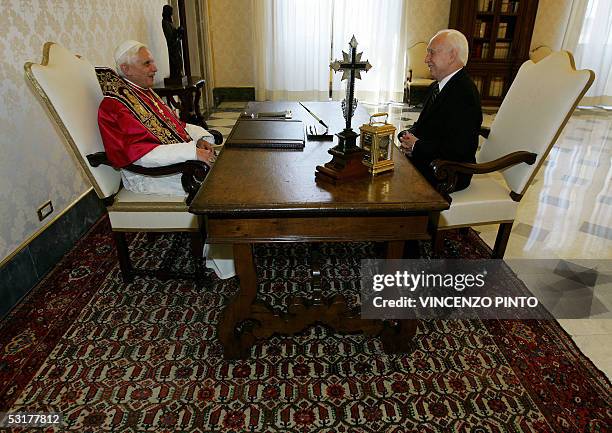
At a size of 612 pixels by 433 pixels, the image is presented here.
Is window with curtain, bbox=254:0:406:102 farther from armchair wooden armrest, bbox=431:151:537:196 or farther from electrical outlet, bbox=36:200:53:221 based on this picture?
armchair wooden armrest, bbox=431:151:537:196

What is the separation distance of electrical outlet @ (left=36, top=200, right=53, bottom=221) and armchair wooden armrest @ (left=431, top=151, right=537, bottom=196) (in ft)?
7.12

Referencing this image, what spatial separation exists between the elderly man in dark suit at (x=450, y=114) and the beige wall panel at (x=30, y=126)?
2049 mm

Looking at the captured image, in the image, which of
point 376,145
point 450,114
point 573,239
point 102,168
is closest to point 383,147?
point 376,145

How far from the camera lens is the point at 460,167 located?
2023mm

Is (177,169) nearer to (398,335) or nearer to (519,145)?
(398,335)

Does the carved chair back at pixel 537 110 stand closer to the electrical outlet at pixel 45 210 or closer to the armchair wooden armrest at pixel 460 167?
the armchair wooden armrest at pixel 460 167

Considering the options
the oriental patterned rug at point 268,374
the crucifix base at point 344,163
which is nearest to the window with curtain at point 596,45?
the oriental patterned rug at point 268,374

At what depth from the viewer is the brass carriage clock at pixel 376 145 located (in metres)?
1.66

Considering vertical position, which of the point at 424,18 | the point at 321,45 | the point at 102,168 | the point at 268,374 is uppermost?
the point at 424,18

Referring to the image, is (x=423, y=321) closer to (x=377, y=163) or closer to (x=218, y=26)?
(x=377, y=163)

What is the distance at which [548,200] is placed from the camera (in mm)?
3504

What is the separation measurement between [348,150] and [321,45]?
5.94m

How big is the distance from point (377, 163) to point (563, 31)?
23.2ft

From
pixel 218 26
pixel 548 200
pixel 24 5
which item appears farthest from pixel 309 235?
pixel 218 26
